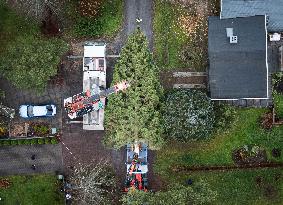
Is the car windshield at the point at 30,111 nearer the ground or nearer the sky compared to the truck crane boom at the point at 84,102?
nearer the ground

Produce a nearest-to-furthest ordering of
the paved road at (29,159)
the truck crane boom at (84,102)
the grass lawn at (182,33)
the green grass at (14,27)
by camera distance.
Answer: the truck crane boom at (84,102) < the grass lawn at (182,33) < the paved road at (29,159) < the green grass at (14,27)

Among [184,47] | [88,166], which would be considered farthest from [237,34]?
[88,166]

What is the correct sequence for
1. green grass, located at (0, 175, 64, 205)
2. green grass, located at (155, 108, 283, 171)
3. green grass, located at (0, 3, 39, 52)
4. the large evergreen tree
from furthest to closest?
1. green grass, located at (0, 3, 39, 52)
2. green grass, located at (0, 175, 64, 205)
3. green grass, located at (155, 108, 283, 171)
4. the large evergreen tree

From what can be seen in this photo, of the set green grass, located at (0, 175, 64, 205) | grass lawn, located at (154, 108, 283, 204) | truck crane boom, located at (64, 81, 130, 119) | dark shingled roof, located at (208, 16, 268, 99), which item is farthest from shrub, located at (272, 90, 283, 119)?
green grass, located at (0, 175, 64, 205)

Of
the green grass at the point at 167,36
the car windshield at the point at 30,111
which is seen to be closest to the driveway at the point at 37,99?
the car windshield at the point at 30,111

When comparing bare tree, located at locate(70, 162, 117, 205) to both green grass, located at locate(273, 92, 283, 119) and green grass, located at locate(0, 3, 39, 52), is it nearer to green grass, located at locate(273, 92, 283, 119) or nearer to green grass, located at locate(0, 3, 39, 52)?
green grass, located at locate(0, 3, 39, 52)

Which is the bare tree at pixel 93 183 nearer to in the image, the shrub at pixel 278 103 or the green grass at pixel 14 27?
the green grass at pixel 14 27

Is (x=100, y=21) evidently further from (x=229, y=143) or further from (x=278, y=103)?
(x=278, y=103)
